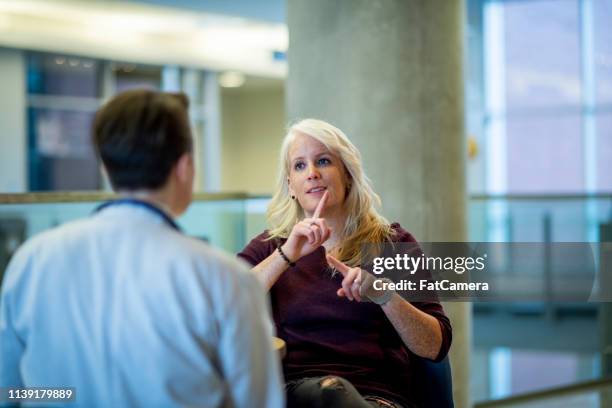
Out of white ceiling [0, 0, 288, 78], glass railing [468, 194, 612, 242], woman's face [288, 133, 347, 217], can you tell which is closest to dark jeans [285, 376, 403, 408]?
woman's face [288, 133, 347, 217]

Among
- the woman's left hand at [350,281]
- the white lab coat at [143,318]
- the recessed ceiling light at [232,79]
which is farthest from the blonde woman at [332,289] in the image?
the recessed ceiling light at [232,79]

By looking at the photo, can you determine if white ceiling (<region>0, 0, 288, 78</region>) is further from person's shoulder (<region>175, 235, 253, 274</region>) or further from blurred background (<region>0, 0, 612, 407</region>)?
person's shoulder (<region>175, 235, 253, 274</region>)

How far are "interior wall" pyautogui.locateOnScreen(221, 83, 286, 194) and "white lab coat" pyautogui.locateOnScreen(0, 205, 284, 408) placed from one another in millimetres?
17240

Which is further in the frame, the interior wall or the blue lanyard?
the interior wall

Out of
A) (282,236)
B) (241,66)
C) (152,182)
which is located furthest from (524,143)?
(152,182)

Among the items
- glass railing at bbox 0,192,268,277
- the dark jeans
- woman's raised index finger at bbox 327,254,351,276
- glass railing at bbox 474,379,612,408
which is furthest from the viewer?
glass railing at bbox 474,379,612,408

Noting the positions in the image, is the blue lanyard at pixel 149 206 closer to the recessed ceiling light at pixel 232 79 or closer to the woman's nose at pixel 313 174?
the woman's nose at pixel 313 174

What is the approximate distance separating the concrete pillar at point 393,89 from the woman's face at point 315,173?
1265 millimetres

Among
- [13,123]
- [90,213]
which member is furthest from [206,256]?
[13,123]

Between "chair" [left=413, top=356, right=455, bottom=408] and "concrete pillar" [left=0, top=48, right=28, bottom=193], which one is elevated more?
"concrete pillar" [left=0, top=48, right=28, bottom=193]

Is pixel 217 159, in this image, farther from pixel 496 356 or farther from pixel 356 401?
pixel 356 401

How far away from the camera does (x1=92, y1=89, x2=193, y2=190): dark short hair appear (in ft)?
5.26

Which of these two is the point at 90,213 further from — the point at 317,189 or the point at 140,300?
the point at 140,300

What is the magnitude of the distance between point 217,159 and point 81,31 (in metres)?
3.72
